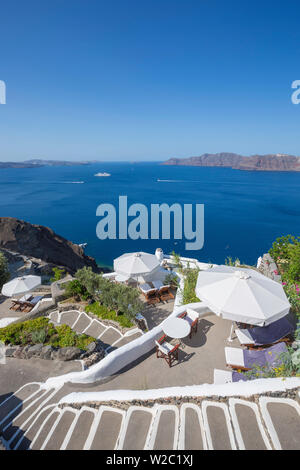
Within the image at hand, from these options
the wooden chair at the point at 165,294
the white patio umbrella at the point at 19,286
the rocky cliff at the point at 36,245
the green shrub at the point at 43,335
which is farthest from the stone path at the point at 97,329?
the rocky cliff at the point at 36,245

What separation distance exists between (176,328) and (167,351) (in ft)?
2.23

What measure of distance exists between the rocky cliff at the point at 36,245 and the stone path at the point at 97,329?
18.3m

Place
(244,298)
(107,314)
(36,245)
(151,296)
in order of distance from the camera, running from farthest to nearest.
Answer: (36,245) < (151,296) < (107,314) < (244,298)

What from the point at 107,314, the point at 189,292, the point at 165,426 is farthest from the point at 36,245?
the point at 165,426

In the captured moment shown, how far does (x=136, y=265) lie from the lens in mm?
9320

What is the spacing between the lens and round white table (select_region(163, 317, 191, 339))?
5684 mm

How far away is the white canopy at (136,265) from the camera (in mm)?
9094

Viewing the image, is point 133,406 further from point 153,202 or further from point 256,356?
point 153,202

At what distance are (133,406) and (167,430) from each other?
0.84 meters

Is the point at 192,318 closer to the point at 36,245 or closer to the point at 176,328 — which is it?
the point at 176,328

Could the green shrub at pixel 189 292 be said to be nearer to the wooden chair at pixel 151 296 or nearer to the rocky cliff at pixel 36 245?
the wooden chair at pixel 151 296

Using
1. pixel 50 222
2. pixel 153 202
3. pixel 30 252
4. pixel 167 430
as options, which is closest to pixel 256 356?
pixel 167 430

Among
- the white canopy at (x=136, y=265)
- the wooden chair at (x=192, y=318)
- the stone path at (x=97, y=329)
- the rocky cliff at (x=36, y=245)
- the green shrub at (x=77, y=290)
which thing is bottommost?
the rocky cliff at (x=36, y=245)

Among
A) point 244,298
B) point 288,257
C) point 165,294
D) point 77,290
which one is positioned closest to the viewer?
point 244,298
